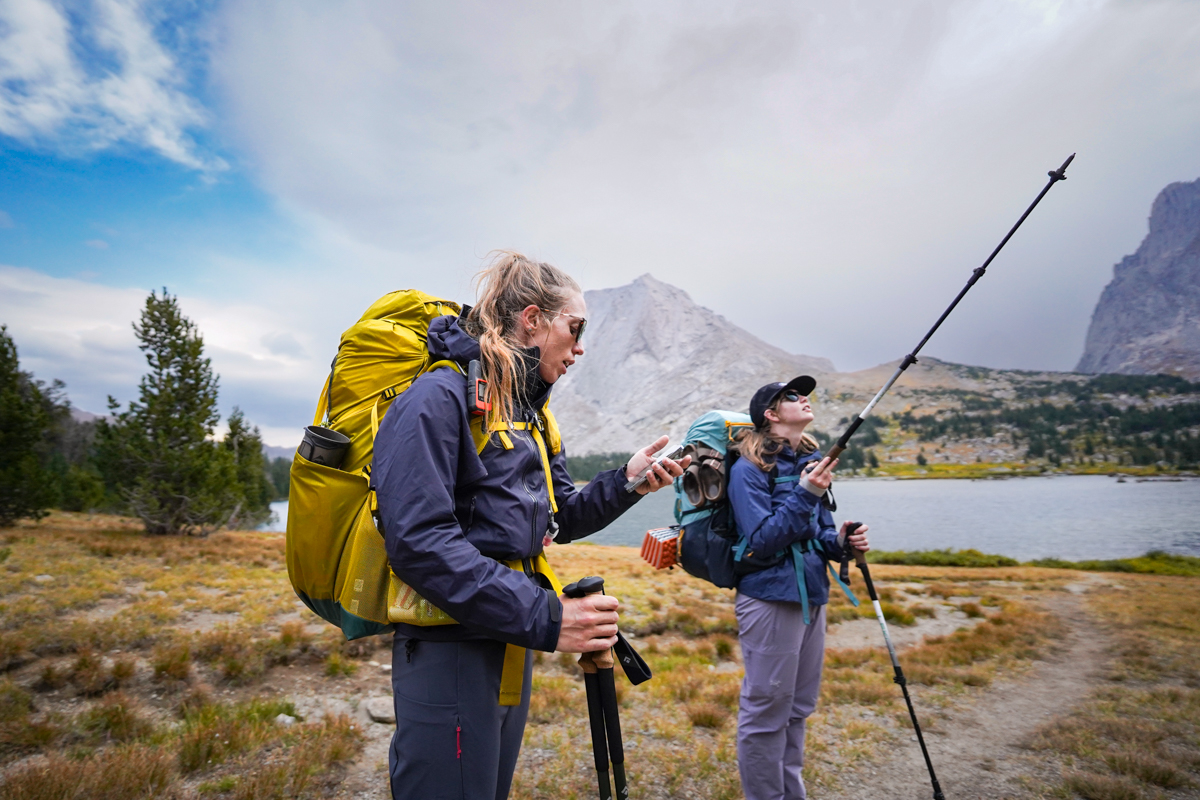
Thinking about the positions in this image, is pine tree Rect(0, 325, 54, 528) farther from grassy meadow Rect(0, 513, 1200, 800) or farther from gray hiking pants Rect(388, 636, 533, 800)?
gray hiking pants Rect(388, 636, 533, 800)

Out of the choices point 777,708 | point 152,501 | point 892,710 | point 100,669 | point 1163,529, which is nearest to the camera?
point 777,708

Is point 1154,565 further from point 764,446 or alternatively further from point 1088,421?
point 1088,421

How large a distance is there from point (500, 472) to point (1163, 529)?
56117 mm

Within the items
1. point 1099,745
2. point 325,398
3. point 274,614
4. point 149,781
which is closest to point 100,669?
point 149,781

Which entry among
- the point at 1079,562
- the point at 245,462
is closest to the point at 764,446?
the point at 245,462

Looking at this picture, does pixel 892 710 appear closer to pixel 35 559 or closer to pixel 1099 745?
pixel 1099 745

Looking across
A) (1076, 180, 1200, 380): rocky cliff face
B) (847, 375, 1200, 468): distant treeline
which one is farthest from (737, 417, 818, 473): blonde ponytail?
(1076, 180, 1200, 380): rocky cliff face

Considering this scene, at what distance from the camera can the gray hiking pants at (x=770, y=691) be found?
2912mm

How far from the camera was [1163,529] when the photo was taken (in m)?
37.6

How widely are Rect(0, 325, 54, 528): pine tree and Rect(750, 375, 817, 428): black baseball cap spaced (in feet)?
80.8

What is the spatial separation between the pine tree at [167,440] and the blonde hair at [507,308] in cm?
2127

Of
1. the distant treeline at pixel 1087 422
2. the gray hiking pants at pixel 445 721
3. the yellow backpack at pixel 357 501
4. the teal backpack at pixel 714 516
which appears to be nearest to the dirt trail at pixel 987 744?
the teal backpack at pixel 714 516

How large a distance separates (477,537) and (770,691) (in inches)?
90.9

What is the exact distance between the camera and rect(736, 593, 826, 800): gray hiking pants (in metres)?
2.91
